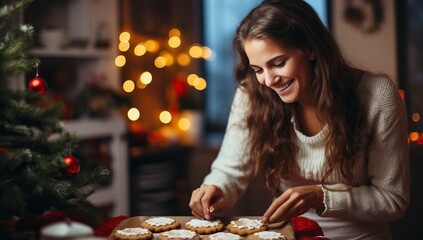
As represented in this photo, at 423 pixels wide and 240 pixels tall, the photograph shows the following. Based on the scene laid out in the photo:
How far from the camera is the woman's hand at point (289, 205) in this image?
4.53ft

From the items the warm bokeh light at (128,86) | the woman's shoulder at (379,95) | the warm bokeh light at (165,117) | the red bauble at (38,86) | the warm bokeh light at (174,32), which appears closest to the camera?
the red bauble at (38,86)

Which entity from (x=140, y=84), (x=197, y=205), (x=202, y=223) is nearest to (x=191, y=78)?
(x=140, y=84)

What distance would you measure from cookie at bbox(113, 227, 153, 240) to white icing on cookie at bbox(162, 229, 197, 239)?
0.04 meters

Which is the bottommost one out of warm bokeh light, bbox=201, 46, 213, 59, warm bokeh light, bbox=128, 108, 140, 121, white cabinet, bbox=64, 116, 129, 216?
white cabinet, bbox=64, 116, 129, 216

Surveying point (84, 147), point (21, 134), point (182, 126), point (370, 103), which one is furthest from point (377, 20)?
point (21, 134)

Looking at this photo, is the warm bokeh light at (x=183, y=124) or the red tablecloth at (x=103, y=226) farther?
Result: the warm bokeh light at (x=183, y=124)

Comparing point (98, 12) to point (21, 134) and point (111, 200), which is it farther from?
point (21, 134)

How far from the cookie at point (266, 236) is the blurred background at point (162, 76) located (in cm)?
152

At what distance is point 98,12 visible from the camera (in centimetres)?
379

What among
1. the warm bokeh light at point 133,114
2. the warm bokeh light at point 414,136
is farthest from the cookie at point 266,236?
the warm bokeh light at point 133,114

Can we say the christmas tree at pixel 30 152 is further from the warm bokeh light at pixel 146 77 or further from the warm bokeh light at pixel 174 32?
the warm bokeh light at pixel 174 32

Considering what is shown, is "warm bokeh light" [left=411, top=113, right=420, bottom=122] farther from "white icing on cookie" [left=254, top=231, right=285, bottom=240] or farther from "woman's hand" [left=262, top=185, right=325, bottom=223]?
"white icing on cookie" [left=254, top=231, right=285, bottom=240]

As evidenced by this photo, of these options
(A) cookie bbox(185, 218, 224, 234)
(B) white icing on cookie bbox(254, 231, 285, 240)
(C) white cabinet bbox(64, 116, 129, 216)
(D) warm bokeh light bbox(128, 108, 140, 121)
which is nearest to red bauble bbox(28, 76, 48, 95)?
(A) cookie bbox(185, 218, 224, 234)

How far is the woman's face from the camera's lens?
5.05 ft
